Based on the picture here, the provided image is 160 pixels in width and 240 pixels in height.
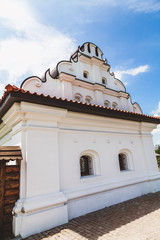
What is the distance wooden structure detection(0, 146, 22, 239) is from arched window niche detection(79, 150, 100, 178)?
7.85ft

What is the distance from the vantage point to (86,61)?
7773 mm

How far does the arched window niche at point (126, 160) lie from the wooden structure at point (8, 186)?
4613 mm

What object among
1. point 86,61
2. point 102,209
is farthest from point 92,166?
point 86,61

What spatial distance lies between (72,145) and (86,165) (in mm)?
1209

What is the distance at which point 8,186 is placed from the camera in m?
3.63

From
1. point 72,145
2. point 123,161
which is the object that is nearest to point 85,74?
point 72,145

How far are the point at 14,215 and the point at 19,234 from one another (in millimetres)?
428

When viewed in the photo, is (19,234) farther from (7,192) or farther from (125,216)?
(125,216)

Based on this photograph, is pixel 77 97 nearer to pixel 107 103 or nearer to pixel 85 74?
pixel 85 74

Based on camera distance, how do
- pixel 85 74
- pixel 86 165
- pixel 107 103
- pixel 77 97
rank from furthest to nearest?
pixel 107 103, pixel 85 74, pixel 77 97, pixel 86 165

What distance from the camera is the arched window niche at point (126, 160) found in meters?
6.57

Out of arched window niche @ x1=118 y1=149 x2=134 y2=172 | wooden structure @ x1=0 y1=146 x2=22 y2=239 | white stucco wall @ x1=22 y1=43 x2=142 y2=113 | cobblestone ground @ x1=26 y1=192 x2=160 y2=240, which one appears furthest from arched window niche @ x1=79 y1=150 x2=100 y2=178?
white stucco wall @ x1=22 y1=43 x2=142 y2=113

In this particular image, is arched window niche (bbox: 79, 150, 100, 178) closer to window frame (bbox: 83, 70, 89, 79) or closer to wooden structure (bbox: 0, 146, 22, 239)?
wooden structure (bbox: 0, 146, 22, 239)

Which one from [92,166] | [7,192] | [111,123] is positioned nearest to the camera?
[7,192]
